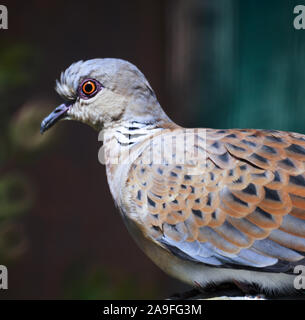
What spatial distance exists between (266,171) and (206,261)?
0.44 meters

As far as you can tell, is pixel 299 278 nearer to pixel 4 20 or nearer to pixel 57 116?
pixel 57 116

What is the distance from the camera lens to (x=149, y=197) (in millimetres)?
2254

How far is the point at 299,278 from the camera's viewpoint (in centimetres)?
208

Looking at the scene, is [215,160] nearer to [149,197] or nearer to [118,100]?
[149,197]

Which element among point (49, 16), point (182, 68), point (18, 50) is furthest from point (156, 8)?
point (18, 50)


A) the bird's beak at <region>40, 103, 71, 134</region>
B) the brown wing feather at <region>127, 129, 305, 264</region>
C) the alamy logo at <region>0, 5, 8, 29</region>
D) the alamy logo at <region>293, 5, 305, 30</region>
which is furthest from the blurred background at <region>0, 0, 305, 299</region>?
the brown wing feather at <region>127, 129, 305, 264</region>

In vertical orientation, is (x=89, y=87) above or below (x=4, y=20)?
below

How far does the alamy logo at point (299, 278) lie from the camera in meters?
2.04

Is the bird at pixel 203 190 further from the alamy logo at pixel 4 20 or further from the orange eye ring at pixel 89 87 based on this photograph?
the alamy logo at pixel 4 20

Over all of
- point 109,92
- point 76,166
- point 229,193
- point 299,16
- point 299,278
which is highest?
point 299,16

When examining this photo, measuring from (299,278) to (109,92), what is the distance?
1146mm

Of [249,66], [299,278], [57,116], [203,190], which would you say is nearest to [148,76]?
[249,66]

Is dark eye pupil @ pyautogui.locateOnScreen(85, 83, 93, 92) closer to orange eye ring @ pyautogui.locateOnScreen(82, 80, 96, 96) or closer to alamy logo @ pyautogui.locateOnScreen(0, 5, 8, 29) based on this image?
A: orange eye ring @ pyautogui.locateOnScreen(82, 80, 96, 96)

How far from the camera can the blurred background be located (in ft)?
14.4
